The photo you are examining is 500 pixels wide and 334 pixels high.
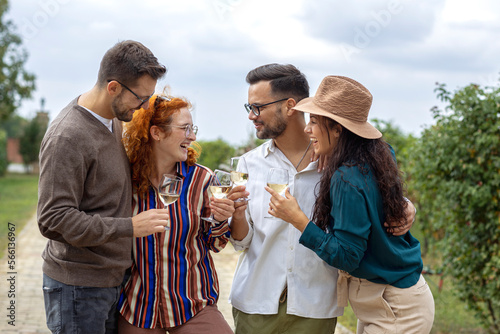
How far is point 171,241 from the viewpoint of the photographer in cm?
338

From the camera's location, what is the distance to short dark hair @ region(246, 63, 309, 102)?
3.86m

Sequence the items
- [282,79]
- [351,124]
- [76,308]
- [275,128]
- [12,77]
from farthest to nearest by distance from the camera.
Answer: [12,77] → [282,79] → [275,128] → [351,124] → [76,308]

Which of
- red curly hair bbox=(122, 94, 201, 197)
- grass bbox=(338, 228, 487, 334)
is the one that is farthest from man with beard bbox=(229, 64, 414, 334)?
grass bbox=(338, 228, 487, 334)

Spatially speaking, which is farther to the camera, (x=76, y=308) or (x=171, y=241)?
(x=171, y=241)

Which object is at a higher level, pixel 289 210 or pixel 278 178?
pixel 278 178

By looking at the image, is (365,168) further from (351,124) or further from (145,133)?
(145,133)

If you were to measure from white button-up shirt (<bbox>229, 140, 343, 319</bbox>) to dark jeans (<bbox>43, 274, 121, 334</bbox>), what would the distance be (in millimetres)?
916

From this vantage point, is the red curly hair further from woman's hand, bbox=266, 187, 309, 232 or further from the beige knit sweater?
woman's hand, bbox=266, 187, 309, 232

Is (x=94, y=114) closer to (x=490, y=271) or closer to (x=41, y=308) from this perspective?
(x=490, y=271)

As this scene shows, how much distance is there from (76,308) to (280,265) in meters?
1.23

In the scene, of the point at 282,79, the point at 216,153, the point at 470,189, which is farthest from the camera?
the point at 216,153

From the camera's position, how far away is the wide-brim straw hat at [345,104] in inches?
126

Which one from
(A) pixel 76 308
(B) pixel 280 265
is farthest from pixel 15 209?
(B) pixel 280 265

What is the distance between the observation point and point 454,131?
636 centimetres
